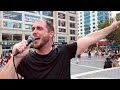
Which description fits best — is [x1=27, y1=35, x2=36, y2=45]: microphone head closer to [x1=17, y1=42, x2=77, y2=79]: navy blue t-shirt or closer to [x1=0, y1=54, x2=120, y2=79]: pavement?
[x1=17, y1=42, x2=77, y2=79]: navy blue t-shirt

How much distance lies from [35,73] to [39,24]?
0.27 meters

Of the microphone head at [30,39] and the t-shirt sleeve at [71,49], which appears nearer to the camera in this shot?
the microphone head at [30,39]

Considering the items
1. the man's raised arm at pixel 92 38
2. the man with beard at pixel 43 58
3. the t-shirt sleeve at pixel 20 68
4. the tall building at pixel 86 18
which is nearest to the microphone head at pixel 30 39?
the man with beard at pixel 43 58

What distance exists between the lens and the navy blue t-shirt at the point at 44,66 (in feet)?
4.23

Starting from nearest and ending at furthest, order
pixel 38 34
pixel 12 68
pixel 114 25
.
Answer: pixel 12 68 < pixel 38 34 < pixel 114 25

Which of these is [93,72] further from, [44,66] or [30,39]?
[30,39]

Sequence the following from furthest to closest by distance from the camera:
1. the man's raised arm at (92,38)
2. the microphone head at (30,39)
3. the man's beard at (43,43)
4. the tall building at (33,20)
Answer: the tall building at (33,20) < the man's raised arm at (92,38) < the man's beard at (43,43) < the microphone head at (30,39)

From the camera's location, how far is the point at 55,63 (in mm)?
1329

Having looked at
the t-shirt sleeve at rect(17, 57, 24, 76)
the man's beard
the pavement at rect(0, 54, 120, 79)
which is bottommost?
the pavement at rect(0, 54, 120, 79)

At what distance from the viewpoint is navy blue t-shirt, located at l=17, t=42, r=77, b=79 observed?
1290 mm

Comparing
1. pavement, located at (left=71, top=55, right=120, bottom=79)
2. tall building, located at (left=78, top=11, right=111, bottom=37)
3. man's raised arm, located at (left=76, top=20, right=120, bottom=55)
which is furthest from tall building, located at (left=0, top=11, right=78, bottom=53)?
pavement, located at (left=71, top=55, right=120, bottom=79)

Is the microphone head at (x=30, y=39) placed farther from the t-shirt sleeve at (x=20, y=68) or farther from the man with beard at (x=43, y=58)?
the t-shirt sleeve at (x=20, y=68)
